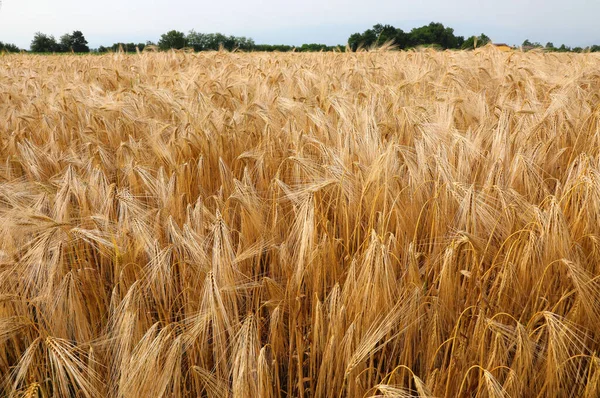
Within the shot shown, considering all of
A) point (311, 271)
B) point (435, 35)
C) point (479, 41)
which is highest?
point (435, 35)

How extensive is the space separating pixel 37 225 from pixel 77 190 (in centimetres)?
37

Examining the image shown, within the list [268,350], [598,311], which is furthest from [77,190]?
[598,311]

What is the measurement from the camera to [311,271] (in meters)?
1.36

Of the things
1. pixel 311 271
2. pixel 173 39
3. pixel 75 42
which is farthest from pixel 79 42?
pixel 311 271

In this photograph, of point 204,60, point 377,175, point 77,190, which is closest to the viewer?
point 377,175

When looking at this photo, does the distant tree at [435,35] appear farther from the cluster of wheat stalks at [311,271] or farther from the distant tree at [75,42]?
the cluster of wheat stalks at [311,271]

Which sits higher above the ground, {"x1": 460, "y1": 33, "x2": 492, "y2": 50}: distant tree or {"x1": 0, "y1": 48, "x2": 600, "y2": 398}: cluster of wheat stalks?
{"x1": 460, "y1": 33, "x2": 492, "y2": 50}: distant tree

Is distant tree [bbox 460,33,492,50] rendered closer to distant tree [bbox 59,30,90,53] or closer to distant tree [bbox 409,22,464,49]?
distant tree [bbox 409,22,464,49]

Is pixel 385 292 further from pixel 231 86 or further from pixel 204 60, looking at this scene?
pixel 204 60

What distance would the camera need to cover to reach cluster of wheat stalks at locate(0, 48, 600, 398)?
108 centimetres

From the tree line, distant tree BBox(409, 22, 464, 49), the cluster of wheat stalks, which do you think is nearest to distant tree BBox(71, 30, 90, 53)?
the tree line

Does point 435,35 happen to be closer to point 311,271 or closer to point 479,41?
point 479,41

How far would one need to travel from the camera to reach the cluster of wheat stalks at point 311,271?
1.08 metres

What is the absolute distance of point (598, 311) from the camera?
3.99 feet
